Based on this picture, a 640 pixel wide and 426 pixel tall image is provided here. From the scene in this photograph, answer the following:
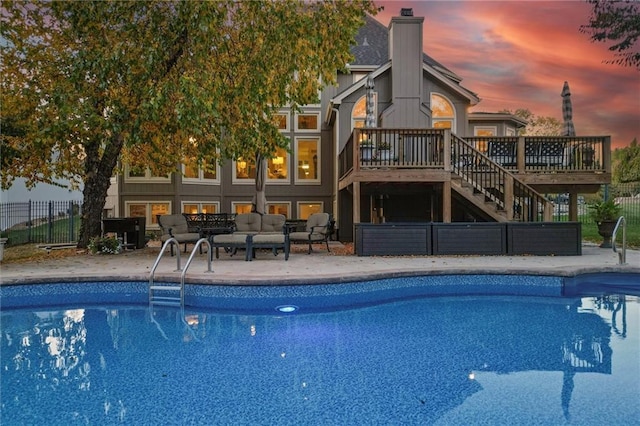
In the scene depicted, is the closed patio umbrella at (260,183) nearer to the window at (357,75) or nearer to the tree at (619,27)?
the window at (357,75)

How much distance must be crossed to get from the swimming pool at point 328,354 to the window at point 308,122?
9749 millimetres

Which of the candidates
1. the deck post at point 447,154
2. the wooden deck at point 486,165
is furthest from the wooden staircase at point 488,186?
the deck post at point 447,154

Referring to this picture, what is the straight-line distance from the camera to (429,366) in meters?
3.74

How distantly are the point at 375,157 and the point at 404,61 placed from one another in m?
4.87

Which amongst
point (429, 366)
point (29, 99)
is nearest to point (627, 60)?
point (429, 366)

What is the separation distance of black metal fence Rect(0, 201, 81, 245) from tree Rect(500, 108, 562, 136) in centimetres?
3298

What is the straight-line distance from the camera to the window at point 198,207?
Answer: 48.1 feet

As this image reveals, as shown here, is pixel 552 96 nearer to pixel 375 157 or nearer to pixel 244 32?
pixel 375 157

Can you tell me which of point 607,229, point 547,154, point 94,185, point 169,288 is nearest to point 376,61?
point 547,154

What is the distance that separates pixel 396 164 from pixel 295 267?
385 cm

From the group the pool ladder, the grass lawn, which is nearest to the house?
the grass lawn

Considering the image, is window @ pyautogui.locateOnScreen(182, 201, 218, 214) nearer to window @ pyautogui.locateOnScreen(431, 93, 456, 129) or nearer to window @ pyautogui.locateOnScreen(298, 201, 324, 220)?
window @ pyautogui.locateOnScreen(298, 201, 324, 220)

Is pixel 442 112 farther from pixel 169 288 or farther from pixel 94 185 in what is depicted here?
pixel 169 288

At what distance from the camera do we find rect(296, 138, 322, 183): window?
15.4m
